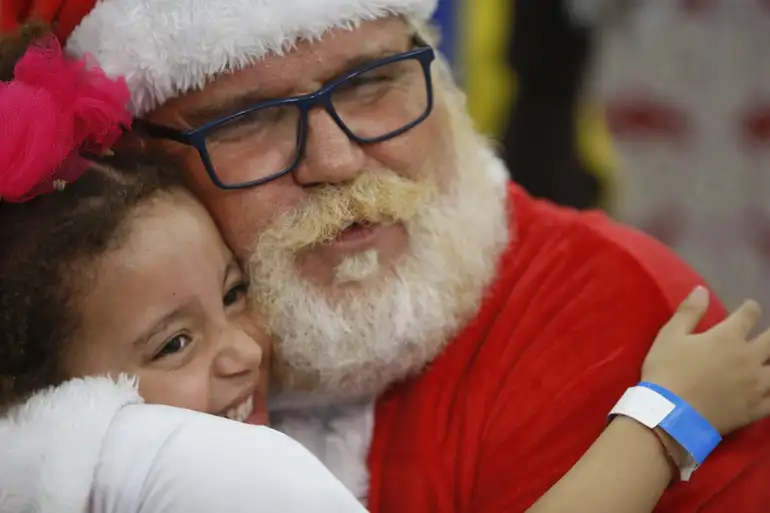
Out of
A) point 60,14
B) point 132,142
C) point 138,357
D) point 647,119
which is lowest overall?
point 647,119

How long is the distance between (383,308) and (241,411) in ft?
0.72

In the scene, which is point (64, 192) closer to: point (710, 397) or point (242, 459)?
point (242, 459)

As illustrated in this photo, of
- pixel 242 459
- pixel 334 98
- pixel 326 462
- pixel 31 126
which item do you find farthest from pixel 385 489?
pixel 31 126

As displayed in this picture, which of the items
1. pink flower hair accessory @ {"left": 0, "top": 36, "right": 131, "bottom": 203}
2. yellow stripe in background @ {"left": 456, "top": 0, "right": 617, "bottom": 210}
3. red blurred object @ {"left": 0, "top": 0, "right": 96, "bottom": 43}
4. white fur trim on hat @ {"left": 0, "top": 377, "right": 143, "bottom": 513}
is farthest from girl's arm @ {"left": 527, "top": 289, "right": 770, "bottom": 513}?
yellow stripe in background @ {"left": 456, "top": 0, "right": 617, "bottom": 210}

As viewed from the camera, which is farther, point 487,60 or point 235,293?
point 487,60

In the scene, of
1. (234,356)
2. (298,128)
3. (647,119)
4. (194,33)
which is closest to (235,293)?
(234,356)

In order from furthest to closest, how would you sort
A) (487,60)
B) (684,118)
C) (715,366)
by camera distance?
(684,118) < (487,60) < (715,366)

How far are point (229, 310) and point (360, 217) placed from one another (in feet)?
A: 0.67

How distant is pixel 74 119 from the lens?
1166 millimetres

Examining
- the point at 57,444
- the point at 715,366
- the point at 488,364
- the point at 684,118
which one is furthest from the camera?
the point at 684,118

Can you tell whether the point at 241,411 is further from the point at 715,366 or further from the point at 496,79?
the point at 496,79

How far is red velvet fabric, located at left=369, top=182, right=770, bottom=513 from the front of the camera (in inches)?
47.8

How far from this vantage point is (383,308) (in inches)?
50.8

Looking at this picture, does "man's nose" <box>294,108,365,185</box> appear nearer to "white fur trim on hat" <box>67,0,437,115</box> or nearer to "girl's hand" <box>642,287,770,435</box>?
"white fur trim on hat" <box>67,0,437,115</box>
